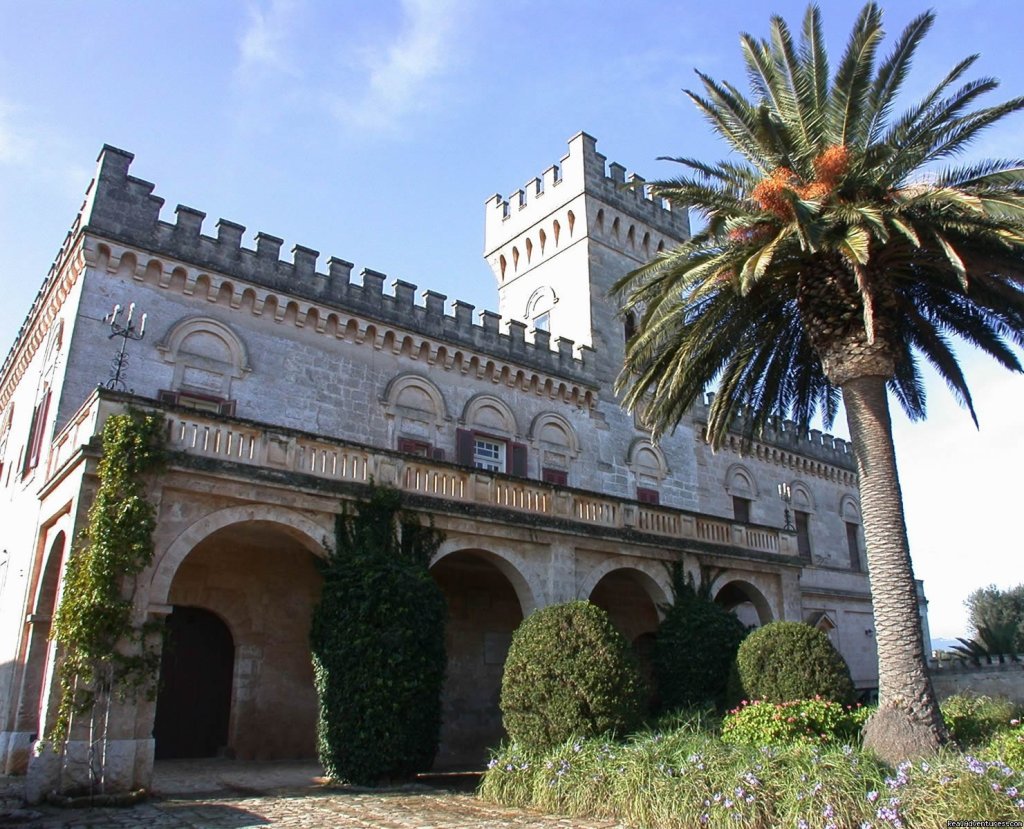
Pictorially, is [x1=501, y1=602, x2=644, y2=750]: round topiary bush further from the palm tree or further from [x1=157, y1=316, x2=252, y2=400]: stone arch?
[x1=157, y1=316, x2=252, y2=400]: stone arch

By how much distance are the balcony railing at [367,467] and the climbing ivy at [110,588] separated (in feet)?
1.81

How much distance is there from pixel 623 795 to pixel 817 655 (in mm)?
5779

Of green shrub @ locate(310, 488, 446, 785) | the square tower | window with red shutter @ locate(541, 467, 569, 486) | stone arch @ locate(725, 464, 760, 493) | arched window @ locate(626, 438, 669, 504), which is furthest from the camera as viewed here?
stone arch @ locate(725, 464, 760, 493)

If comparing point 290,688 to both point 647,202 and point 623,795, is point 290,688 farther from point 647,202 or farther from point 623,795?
point 647,202

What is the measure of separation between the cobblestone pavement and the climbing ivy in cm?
140

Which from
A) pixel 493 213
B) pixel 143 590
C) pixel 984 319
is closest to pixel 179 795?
pixel 143 590

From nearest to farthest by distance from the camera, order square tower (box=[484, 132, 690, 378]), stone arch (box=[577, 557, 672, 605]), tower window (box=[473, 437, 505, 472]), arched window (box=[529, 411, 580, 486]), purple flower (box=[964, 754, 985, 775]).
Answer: purple flower (box=[964, 754, 985, 775]) → stone arch (box=[577, 557, 672, 605]) → tower window (box=[473, 437, 505, 472]) → arched window (box=[529, 411, 580, 486]) → square tower (box=[484, 132, 690, 378])

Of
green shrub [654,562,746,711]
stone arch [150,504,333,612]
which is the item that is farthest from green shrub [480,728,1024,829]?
green shrub [654,562,746,711]

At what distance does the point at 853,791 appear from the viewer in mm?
8516

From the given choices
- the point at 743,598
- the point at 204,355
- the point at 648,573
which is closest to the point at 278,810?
the point at 204,355

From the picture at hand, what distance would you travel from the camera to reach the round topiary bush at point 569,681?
475 inches

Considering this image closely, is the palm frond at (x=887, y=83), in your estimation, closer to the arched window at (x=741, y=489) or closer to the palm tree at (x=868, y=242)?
the palm tree at (x=868, y=242)

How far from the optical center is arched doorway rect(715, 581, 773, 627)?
2038 cm

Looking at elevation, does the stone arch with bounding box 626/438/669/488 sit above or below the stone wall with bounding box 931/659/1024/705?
above
